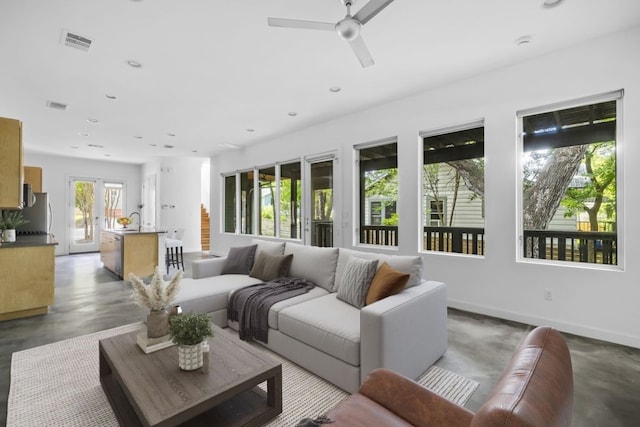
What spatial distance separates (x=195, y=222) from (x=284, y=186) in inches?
166

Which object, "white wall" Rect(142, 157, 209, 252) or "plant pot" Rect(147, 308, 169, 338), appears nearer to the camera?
"plant pot" Rect(147, 308, 169, 338)

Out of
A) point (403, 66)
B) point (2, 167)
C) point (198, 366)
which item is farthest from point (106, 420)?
point (403, 66)

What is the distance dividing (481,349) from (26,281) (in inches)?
199

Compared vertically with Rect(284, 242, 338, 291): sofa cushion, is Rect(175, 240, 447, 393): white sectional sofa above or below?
below

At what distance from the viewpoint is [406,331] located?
6.88 feet

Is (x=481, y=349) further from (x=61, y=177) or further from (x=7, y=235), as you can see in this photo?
(x=61, y=177)

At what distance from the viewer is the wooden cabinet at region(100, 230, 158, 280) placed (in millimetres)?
5414

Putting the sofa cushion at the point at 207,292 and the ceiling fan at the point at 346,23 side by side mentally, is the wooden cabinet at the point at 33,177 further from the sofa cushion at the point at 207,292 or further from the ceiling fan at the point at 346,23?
the ceiling fan at the point at 346,23

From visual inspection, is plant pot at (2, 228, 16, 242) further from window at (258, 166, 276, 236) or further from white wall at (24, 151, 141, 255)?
white wall at (24, 151, 141, 255)

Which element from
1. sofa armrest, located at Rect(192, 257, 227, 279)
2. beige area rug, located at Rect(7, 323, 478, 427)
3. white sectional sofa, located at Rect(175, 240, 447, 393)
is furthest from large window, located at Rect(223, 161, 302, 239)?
beige area rug, located at Rect(7, 323, 478, 427)

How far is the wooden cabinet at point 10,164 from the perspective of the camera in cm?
335

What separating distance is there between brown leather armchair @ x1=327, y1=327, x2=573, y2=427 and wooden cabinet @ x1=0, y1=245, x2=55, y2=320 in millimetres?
4209

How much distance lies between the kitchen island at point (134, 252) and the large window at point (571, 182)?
5934 millimetres

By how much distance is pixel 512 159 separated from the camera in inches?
138
